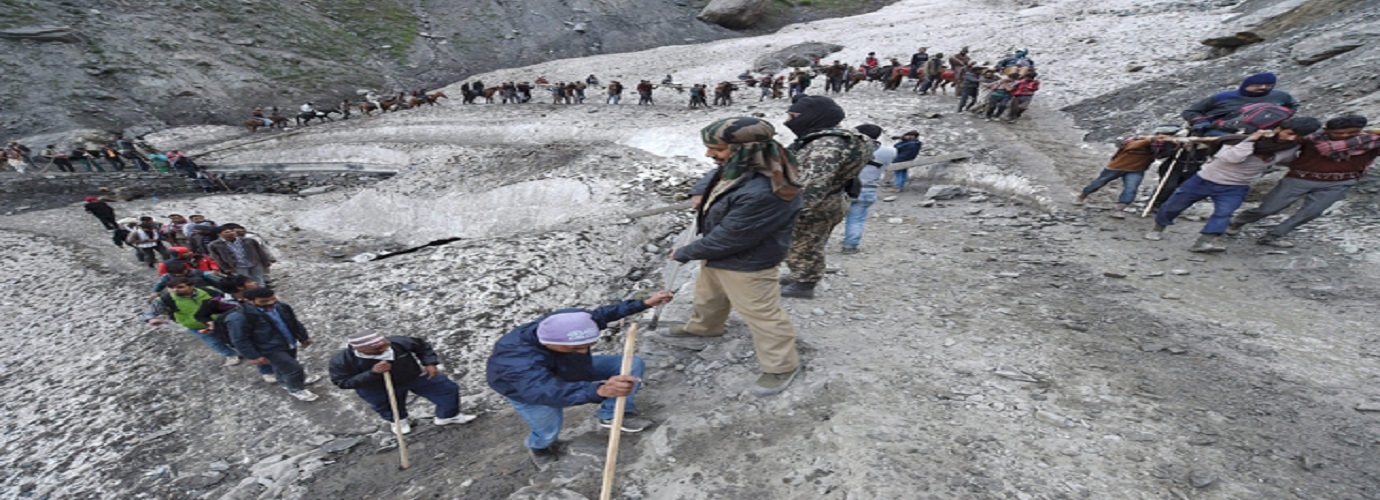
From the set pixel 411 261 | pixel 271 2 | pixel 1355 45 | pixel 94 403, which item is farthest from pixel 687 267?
pixel 271 2

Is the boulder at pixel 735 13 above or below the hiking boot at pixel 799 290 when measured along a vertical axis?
above

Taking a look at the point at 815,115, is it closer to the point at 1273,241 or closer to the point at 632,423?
the point at 632,423

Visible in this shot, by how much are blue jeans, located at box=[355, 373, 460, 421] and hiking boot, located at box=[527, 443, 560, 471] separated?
1712 mm

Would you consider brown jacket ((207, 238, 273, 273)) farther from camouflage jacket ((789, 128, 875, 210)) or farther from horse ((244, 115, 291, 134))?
horse ((244, 115, 291, 134))

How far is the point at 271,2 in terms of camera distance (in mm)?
30469

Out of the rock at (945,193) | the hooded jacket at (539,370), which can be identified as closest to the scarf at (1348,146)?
the rock at (945,193)

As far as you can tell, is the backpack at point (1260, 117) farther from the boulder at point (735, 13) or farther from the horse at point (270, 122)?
the boulder at point (735, 13)

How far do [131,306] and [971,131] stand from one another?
1706 centimetres

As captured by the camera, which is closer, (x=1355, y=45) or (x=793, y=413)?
(x=793, y=413)

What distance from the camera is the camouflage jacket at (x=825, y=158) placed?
178 inches

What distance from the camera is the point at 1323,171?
574cm

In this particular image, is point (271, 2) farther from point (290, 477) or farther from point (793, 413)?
point (793, 413)

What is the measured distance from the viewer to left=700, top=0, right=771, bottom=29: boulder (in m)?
37.6

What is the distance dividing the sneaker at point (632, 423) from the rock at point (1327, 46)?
48.0ft
